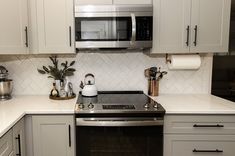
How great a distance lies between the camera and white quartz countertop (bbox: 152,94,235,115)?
1.87 m

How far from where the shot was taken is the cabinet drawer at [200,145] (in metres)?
1.90

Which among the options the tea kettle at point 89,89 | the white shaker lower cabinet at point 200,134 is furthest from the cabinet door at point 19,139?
the white shaker lower cabinet at point 200,134

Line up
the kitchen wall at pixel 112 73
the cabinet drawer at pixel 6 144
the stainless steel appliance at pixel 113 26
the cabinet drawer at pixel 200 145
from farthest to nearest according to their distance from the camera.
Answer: the kitchen wall at pixel 112 73 < the stainless steel appliance at pixel 113 26 < the cabinet drawer at pixel 200 145 < the cabinet drawer at pixel 6 144

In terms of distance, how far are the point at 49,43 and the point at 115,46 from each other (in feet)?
1.99

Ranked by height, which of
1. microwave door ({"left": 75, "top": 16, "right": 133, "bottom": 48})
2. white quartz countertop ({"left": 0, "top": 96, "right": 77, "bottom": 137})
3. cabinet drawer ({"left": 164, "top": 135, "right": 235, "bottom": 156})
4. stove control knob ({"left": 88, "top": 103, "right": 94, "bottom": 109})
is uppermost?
microwave door ({"left": 75, "top": 16, "right": 133, "bottom": 48})

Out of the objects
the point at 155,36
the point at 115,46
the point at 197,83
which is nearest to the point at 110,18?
the point at 115,46

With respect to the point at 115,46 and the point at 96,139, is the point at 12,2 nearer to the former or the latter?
the point at 115,46

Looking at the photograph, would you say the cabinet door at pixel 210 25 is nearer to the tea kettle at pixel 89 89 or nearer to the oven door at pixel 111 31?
the oven door at pixel 111 31

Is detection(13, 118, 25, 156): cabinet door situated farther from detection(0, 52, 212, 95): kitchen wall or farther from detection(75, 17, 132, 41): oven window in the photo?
detection(75, 17, 132, 41): oven window

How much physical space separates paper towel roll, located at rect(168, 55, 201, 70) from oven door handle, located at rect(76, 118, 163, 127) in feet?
2.34

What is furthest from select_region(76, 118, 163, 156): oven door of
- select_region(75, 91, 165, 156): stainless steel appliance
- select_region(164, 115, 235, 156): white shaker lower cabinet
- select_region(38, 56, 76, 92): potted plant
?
select_region(38, 56, 76, 92): potted plant

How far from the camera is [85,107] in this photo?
6.26 ft

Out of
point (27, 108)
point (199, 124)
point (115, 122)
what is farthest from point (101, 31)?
point (199, 124)

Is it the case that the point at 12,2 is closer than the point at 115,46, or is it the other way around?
the point at 12,2
